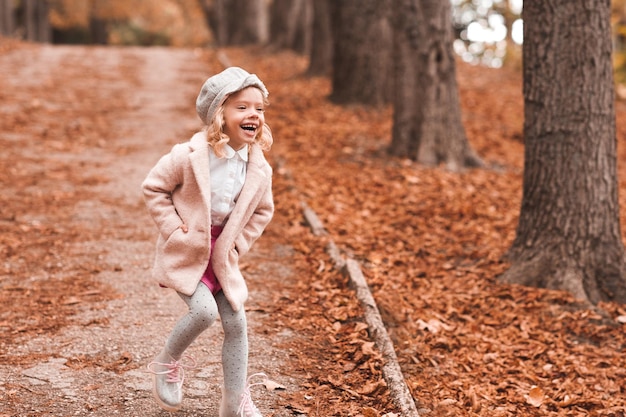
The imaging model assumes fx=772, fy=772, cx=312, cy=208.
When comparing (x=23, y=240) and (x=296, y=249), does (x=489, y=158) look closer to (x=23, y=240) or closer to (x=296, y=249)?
(x=296, y=249)

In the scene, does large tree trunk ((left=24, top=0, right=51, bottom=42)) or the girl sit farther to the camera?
large tree trunk ((left=24, top=0, right=51, bottom=42))

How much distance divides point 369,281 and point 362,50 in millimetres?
7378

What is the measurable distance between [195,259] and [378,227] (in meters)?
4.43

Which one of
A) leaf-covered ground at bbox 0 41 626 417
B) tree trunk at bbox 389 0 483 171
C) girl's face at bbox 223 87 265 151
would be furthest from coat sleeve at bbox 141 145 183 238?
tree trunk at bbox 389 0 483 171

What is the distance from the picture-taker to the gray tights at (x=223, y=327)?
3736mm

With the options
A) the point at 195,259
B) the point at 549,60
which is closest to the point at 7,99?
the point at 549,60

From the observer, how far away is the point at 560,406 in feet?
16.1

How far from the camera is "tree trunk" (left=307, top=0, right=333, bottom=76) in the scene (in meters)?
15.3

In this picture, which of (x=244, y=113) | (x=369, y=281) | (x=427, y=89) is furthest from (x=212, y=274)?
(x=427, y=89)

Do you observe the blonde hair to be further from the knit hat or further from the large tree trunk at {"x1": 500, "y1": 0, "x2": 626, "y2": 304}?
the large tree trunk at {"x1": 500, "y1": 0, "x2": 626, "y2": 304}

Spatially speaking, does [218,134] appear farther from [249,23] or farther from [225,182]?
[249,23]

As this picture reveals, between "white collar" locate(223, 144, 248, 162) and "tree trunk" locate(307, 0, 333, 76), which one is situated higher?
"tree trunk" locate(307, 0, 333, 76)

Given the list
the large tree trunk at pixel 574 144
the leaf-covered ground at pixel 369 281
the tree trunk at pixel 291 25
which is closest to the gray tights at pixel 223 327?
the leaf-covered ground at pixel 369 281

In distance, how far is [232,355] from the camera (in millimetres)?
3891
